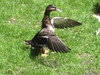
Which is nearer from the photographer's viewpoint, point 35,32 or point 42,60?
point 42,60

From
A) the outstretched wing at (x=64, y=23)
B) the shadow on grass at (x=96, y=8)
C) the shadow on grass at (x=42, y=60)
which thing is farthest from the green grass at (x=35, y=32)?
the outstretched wing at (x=64, y=23)

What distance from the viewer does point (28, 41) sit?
29.9 ft

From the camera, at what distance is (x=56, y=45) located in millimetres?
8117

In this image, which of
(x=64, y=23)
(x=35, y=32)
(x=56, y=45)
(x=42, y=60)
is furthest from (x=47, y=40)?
(x=35, y=32)

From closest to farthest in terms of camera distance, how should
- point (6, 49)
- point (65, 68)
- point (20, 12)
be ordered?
point (65, 68) → point (6, 49) → point (20, 12)

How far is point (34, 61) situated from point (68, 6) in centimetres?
462

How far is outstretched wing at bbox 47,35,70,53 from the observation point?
8.04 meters

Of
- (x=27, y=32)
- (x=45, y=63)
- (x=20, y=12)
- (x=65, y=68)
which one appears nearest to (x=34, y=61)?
(x=45, y=63)

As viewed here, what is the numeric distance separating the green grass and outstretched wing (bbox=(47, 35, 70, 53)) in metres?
0.65

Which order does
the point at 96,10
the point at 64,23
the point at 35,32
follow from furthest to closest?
the point at 96,10 → the point at 35,32 → the point at 64,23

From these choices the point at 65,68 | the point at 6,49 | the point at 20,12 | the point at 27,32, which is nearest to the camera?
the point at 65,68

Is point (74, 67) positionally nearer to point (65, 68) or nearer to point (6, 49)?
point (65, 68)

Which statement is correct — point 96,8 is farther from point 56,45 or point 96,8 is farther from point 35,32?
point 56,45

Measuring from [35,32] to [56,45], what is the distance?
2427 millimetres
